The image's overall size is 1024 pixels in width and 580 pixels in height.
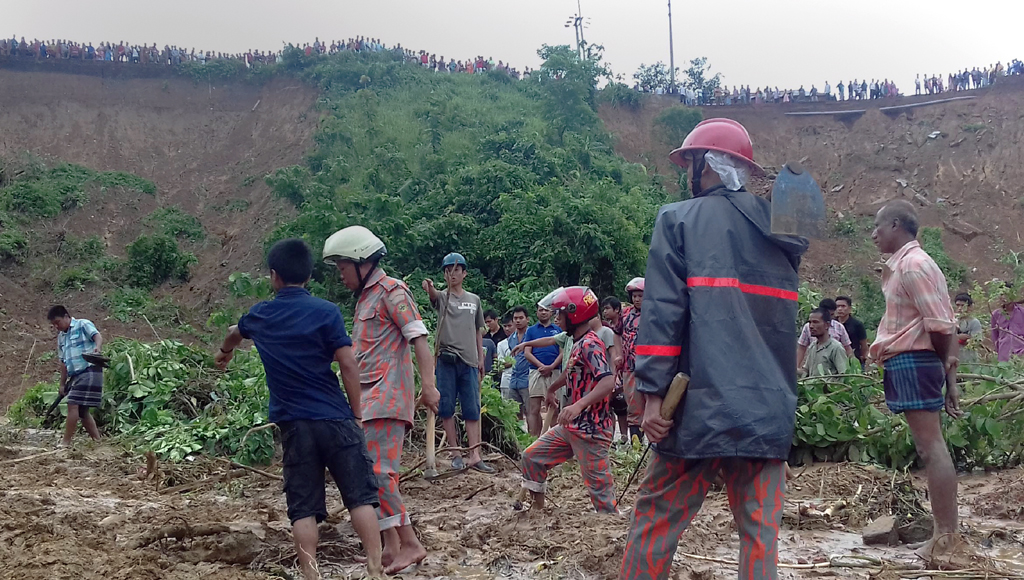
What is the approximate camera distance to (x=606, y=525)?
4598mm

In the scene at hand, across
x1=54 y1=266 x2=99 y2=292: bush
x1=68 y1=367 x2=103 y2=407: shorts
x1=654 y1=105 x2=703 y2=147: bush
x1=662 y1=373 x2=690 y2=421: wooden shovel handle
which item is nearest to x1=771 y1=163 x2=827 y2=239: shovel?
x1=662 y1=373 x2=690 y2=421: wooden shovel handle

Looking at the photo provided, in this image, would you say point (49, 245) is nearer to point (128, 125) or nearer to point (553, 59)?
point (128, 125)

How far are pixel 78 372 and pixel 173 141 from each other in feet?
98.7

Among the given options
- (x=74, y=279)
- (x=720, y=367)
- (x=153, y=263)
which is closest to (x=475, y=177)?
(x=153, y=263)

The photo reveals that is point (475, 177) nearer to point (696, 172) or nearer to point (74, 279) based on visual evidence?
point (74, 279)

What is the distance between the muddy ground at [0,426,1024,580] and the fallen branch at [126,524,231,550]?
0.02 metres

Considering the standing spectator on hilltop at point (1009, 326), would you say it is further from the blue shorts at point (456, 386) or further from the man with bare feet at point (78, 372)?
the man with bare feet at point (78, 372)

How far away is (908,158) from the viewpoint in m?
36.3

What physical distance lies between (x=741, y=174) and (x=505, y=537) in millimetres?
2627

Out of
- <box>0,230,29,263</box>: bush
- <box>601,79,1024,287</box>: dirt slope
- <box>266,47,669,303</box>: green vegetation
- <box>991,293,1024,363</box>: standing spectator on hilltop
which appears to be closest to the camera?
<box>991,293,1024,363</box>: standing spectator on hilltop

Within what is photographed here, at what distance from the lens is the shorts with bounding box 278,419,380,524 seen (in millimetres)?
3654

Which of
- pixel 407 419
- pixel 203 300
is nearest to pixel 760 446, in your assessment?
pixel 407 419

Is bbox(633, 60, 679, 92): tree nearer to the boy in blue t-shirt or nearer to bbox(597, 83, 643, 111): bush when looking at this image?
bbox(597, 83, 643, 111): bush

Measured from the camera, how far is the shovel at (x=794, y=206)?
2.73 m
